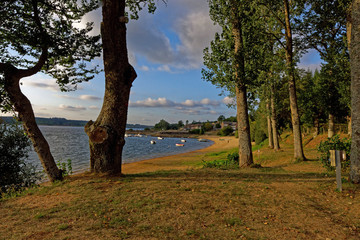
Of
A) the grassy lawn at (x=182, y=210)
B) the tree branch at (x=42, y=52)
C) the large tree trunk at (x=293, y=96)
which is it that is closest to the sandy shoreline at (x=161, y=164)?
the large tree trunk at (x=293, y=96)

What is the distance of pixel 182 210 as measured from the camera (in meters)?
4.93

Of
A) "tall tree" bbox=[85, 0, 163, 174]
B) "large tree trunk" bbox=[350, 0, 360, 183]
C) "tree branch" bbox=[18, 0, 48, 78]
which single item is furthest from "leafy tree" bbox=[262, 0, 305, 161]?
"tree branch" bbox=[18, 0, 48, 78]

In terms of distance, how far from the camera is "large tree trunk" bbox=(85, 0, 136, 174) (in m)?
7.62

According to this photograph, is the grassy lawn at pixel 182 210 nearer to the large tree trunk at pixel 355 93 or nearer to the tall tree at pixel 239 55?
the large tree trunk at pixel 355 93

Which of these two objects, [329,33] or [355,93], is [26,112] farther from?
[329,33]

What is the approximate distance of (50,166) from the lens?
8.02 m

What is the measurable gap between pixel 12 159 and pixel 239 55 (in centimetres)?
1392

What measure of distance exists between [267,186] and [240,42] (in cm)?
844

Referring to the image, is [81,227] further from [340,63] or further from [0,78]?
[340,63]

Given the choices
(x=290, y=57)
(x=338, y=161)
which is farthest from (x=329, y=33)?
(x=338, y=161)

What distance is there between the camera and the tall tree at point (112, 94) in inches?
300

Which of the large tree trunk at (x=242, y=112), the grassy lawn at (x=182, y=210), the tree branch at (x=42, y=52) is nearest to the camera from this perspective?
the grassy lawn at (x=182, y=210)

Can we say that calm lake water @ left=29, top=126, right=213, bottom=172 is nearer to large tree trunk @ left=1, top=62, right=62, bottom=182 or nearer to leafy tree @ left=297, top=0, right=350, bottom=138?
large tree trunk @ left=1, top=62, right=62, bottom=182

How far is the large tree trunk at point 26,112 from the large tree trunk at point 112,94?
1.76m
